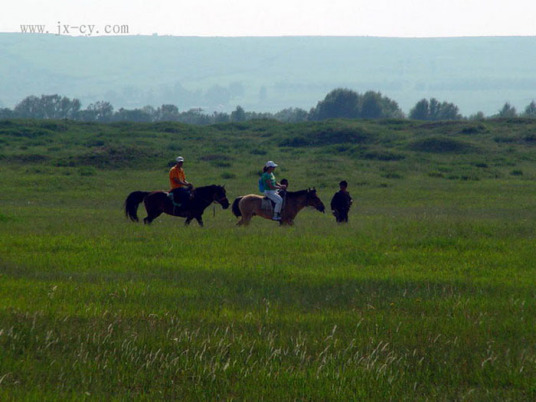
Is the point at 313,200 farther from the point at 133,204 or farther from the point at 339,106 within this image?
the point at 339,106

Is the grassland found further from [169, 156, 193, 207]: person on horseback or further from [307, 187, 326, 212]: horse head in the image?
[169, 156, 193, 207]: person on horseback

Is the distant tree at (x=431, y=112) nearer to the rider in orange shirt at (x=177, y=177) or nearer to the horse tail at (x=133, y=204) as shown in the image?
the horse tail at (x=133, y=204)

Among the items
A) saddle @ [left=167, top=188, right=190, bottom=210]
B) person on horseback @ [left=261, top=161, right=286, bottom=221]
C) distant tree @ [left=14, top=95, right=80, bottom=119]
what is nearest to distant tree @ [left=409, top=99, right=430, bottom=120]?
distant tree @ [left=14, top=95, right=80, bottom=119]

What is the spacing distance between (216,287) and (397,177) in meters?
35.8

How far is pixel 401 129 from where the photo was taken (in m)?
81.1

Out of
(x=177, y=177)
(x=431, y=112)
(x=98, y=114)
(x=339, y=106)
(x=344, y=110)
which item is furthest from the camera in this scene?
(x=98, y=114)

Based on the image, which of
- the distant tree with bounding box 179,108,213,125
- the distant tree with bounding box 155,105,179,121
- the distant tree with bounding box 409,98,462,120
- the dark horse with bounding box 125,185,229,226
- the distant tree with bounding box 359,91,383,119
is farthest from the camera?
the distant tree with bounding box 155,105,179,121

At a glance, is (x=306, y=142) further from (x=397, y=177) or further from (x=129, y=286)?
(x=129, y=286)

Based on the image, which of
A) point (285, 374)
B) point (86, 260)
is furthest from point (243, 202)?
point (285, 374)

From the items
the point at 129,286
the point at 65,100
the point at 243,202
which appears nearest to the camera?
the point at 129,286

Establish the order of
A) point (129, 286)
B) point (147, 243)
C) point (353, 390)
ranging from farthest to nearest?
point (147, 243) → point (129, 286) → point (353, 390)

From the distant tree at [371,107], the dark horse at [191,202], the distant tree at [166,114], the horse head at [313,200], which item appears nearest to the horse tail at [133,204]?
the dark horse at [191,202]

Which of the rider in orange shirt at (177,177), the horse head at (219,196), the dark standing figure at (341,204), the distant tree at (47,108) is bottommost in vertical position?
the dark standing figure at (341,204)

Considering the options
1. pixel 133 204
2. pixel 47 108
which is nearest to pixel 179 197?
pixel 133 204
